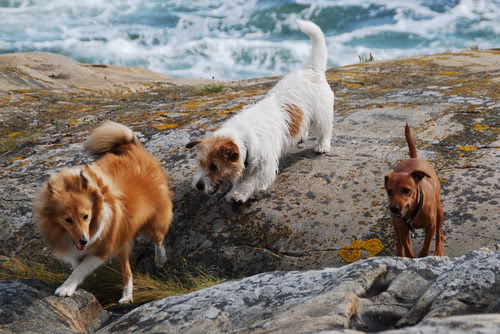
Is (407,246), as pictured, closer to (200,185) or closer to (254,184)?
(254,184)

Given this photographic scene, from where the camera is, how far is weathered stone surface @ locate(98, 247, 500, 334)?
3.15m

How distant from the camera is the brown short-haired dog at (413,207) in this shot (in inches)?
181

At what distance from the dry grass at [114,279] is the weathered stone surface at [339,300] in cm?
112

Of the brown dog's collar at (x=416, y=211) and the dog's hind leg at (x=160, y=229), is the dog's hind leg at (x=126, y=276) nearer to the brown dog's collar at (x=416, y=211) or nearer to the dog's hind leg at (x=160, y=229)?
the dog's hind leg at (x=160, y=229)

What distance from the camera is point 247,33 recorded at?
26828mm

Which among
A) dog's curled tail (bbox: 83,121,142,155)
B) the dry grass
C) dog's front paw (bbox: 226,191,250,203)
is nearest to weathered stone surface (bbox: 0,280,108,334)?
the dry grass

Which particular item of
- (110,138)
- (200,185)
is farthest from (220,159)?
(110,138)

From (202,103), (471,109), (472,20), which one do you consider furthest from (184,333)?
(472,20)

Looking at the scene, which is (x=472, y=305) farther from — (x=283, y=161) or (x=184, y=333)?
(x=283, y=161)

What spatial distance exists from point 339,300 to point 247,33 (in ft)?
79.9

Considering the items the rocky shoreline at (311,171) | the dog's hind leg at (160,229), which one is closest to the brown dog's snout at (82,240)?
the rocky shoreline at (311,171)

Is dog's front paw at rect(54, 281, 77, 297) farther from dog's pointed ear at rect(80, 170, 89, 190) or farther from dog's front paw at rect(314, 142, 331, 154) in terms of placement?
dog's front paw at rect(314, 142, 331, 154)

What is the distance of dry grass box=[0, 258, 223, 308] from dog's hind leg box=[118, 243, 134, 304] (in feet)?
0.21

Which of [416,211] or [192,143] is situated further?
[192,143]
